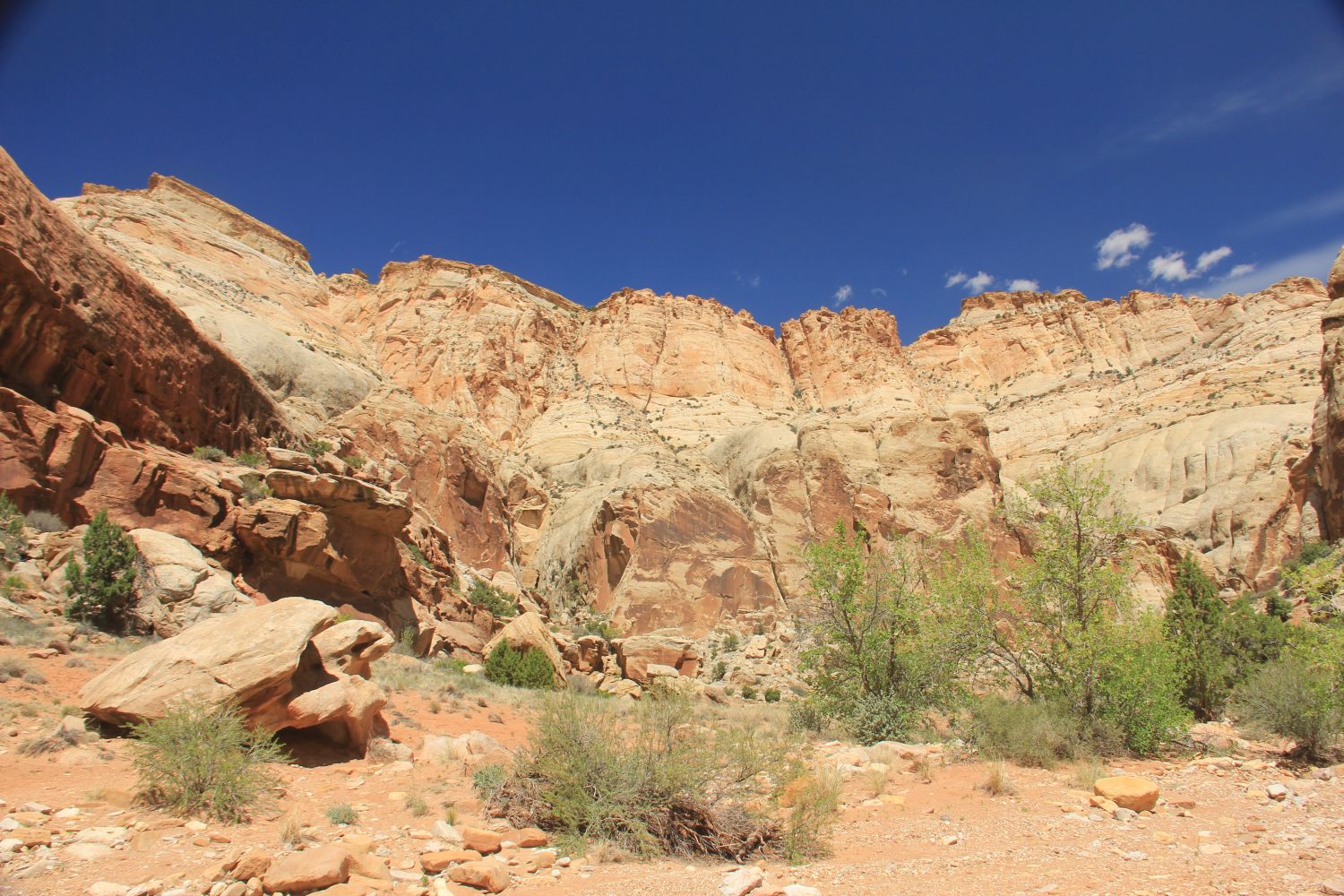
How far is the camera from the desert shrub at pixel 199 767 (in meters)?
6.88

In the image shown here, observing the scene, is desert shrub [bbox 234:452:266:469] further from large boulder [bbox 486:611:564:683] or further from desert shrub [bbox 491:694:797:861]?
desert shrub [bbox 491:694:797:861]

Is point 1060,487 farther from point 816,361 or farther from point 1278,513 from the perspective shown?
point 816,361

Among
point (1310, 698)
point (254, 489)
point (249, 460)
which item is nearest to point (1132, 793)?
point (1310, 698)

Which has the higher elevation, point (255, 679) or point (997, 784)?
point (255, 679)

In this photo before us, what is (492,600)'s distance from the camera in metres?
26.2

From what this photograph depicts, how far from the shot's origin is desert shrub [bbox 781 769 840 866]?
23.4 ft

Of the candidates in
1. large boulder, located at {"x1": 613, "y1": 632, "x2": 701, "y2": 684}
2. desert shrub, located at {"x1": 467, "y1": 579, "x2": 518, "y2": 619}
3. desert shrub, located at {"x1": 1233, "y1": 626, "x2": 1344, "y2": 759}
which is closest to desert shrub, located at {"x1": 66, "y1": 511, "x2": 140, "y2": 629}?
desert shrub, located at {"x1": 467, "y1": 579, "x2": 518, "y2": 619}

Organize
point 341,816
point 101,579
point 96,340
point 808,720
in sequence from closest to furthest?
point 341,816 < point 101,579 < point 808,720 < point 96,340

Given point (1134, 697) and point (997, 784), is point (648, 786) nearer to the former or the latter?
point (997, 784)

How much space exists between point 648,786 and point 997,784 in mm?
4888

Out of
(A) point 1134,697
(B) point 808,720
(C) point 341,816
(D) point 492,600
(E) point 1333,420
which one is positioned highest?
(E) point 1333,420

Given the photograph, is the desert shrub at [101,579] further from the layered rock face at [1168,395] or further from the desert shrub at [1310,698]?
the layered rock face at [1168,395]

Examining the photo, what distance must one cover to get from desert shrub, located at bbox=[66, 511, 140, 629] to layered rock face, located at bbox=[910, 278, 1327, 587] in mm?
24988

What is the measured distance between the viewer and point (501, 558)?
109ft
